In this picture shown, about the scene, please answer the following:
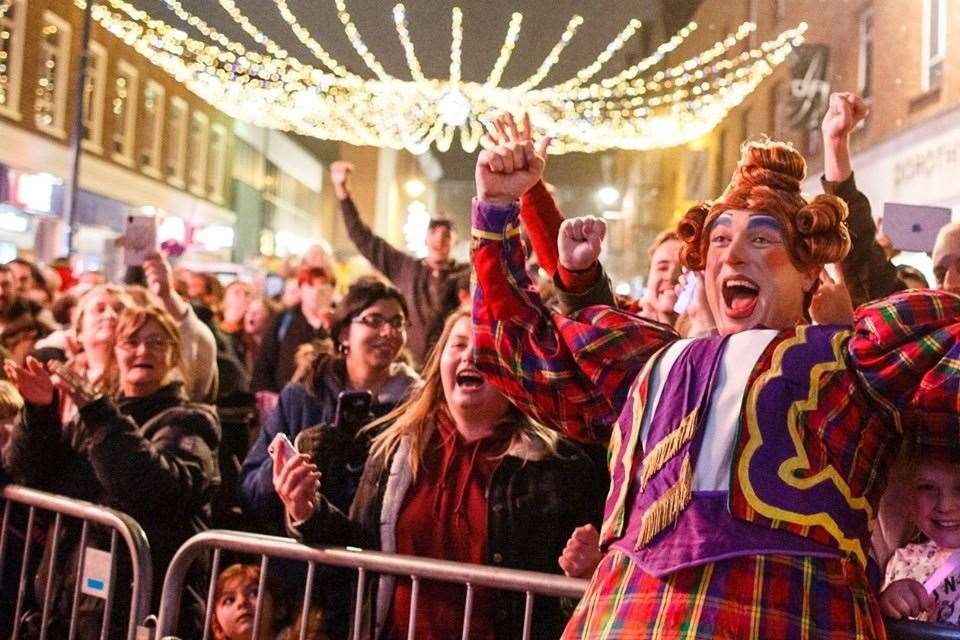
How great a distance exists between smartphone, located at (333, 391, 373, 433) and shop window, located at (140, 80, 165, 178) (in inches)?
750

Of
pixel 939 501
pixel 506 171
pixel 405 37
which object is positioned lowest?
pixel 939 501

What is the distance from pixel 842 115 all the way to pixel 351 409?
164cm

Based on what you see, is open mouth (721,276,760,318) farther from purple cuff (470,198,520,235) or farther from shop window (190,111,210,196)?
shop window (190,111,210,196)

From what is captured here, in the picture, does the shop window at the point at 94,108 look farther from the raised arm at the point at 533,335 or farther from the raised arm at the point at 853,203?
the raised arm at the point at 533,335

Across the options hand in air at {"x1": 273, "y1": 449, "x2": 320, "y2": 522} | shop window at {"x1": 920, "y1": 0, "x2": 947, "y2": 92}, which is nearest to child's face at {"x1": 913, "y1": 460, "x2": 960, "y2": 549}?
hand in air at {"x1": 273, "y1": 449, "x2": 320, "y2": 522}

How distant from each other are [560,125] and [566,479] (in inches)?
315

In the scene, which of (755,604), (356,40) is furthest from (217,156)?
(755,604)

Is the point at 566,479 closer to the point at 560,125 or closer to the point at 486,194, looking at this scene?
the point at 486,194

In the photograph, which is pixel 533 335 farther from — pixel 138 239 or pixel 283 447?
pixel 138 239

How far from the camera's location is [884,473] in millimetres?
2465

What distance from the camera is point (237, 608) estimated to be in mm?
3943

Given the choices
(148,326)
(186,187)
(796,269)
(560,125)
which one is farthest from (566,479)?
(186,187)

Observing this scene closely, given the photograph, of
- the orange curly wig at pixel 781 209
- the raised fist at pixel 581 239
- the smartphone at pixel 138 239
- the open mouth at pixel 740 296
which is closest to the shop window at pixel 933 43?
the smartphone at pixel 138 239

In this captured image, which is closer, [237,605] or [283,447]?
[283,447]
